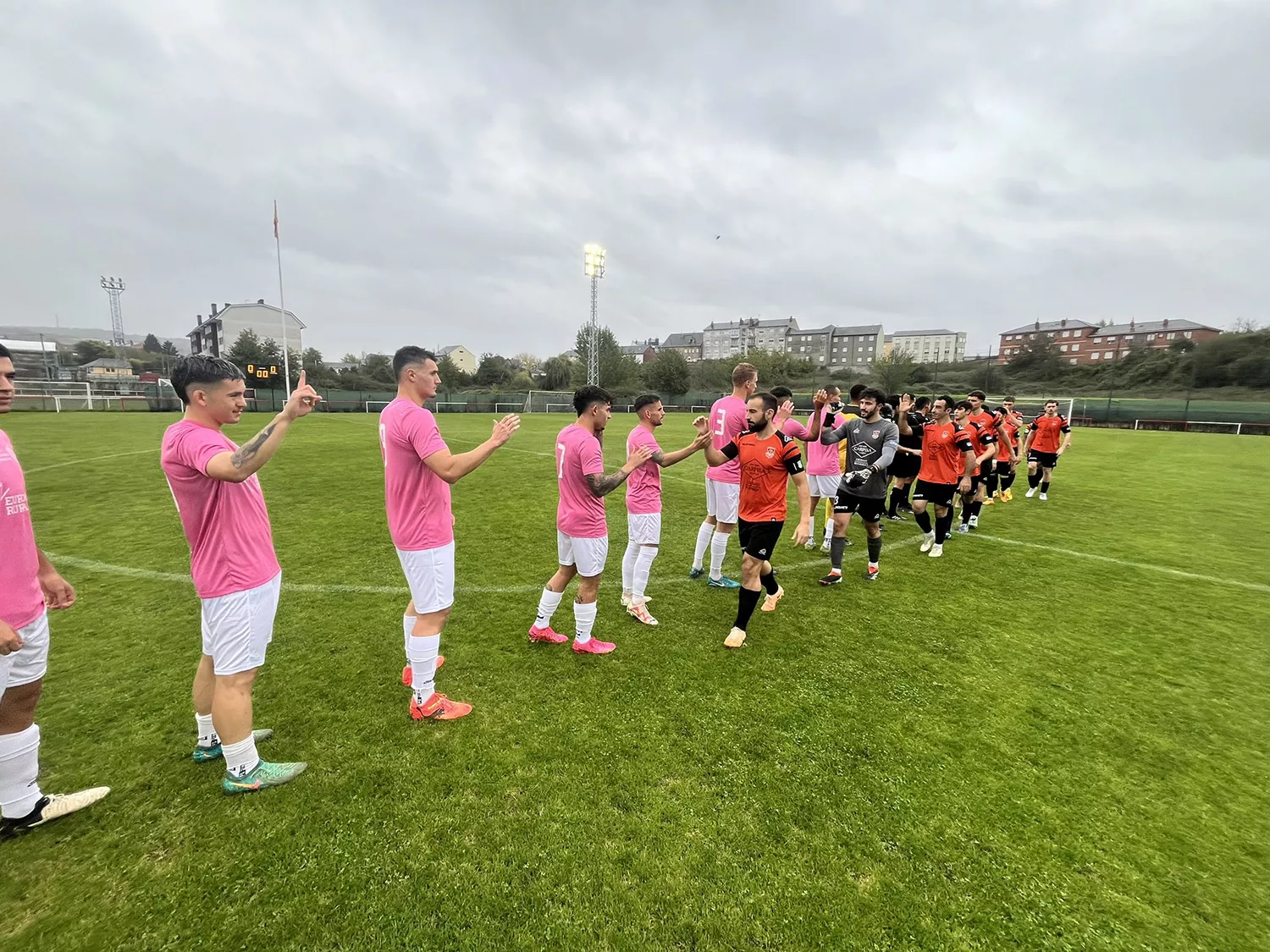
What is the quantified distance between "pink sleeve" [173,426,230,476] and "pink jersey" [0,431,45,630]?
0.63 m

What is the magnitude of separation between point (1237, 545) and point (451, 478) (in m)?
12.6

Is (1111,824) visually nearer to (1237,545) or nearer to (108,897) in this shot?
(108,897)

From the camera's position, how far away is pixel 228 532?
9.20ft

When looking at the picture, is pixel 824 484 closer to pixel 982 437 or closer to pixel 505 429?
pixel 982 437

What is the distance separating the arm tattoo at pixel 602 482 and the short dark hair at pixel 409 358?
1.50m

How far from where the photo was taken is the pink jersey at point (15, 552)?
8.11 ft

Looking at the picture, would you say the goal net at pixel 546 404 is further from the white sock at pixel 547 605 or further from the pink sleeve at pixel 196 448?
the pink sleeve at pixel 196 448

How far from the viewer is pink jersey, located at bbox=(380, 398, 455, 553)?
11.1 feet

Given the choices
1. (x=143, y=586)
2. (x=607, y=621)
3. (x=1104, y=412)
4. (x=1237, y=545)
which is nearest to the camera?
(x=607, y=621)

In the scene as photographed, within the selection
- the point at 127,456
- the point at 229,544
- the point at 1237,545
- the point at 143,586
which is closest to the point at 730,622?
the point at 229,544

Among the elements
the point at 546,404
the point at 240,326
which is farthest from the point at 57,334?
the point at 546,404

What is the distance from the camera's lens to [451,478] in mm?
3201

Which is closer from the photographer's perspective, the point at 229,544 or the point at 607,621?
the point at 229,544

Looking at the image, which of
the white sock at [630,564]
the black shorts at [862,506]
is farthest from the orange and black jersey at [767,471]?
the black shorts at [862,506]
